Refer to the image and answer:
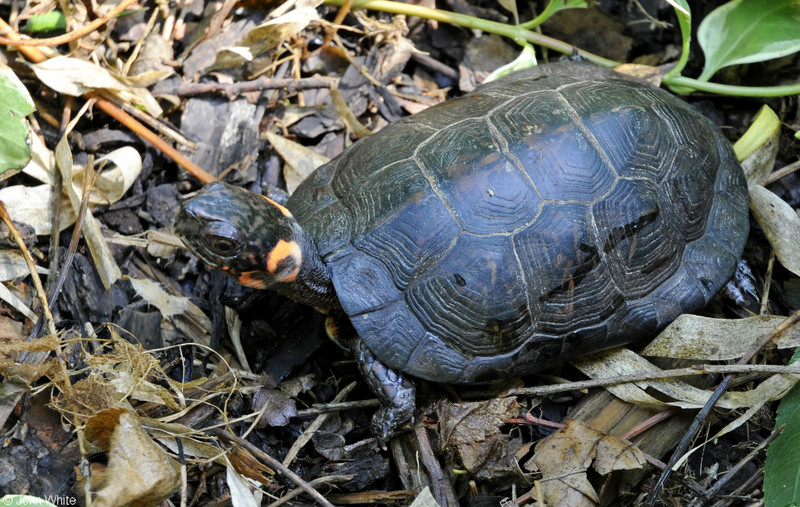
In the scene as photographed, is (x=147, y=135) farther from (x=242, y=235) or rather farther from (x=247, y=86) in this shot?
(x=242, y=235)

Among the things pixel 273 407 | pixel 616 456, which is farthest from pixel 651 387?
pixel 273 407

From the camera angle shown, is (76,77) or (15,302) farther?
(76,77)

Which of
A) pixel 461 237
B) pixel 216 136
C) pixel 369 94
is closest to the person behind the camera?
pixel 461 237

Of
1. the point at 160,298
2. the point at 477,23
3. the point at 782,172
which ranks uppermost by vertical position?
the point at 477,23

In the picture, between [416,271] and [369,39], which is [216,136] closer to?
[369,39]

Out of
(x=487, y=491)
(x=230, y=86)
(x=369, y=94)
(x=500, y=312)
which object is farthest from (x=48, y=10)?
(x=487, y=491)

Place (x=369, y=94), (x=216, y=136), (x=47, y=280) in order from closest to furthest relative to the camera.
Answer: (x=47, y=280) < (x=216, y=136) < (x=369, y=94)
